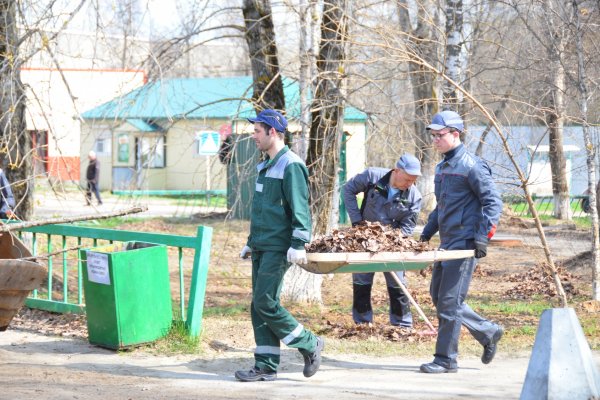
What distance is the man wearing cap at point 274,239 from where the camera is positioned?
6.72m

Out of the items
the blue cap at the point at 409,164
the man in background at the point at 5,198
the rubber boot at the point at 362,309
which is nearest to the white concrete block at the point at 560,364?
the blue cap at the point at 409,164

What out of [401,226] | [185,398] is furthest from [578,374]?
[401,226]

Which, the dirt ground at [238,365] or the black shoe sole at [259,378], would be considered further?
the black shoe sole at [259,378]

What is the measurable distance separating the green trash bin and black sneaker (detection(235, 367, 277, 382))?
1.38 metres

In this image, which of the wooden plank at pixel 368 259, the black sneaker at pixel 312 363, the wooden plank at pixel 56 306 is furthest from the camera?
the wooden plank at pixel 56 306

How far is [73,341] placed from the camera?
8.63 m

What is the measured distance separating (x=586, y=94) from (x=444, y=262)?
13.1 ft

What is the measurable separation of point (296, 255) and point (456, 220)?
1.38 meters

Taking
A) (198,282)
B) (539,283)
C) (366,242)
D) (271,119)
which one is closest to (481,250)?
(366,242)

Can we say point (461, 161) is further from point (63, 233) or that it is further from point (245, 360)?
point (63, 233)

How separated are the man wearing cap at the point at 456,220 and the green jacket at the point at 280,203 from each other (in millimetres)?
1131

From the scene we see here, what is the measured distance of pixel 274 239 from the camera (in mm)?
6793

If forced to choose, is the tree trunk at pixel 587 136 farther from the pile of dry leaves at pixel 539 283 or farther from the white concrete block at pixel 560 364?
the white concrete block at pixel 560 364

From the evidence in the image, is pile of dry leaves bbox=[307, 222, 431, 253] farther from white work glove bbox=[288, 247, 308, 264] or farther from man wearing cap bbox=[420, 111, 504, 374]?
white work glove bbox=[288, 247, 308, 264]
